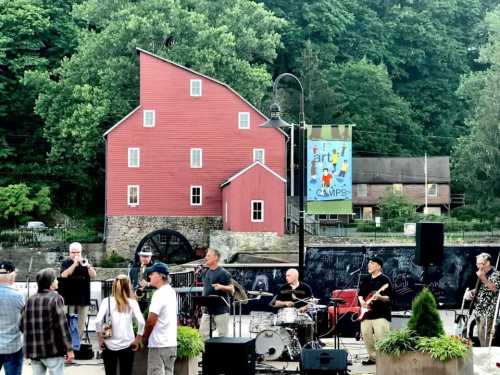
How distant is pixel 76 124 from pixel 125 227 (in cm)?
611

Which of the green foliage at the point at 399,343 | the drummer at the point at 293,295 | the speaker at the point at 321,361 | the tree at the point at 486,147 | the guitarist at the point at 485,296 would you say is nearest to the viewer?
the green foliage at the point at 399,343

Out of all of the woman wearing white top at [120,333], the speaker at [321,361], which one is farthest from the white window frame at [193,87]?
the woman wearing white top at [120,333]

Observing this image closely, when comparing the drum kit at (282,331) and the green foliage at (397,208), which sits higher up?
the green foliage at (397,208)

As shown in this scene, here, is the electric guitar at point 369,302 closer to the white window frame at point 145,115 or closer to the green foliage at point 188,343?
the green foliage at point 188,343

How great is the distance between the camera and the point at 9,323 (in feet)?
35.6

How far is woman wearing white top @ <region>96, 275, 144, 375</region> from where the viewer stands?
10695mm

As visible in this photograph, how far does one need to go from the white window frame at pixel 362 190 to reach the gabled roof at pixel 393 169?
1.69 ft

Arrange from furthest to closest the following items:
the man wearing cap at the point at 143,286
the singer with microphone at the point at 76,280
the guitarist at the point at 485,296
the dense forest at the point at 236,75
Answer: the dense forest at the point at 236,75 → the singer with microphone at the point at 76,280 → the man wearing cap at the point at 143,286 → the guitarist at the point at 485,296

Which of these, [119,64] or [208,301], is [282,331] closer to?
[208,301]

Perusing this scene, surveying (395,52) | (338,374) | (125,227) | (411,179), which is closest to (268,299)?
(338,374)

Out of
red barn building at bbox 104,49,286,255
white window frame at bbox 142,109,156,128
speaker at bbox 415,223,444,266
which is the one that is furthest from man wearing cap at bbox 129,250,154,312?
white window frame at bbox 142,109,156,128

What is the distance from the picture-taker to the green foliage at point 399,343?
12078mm

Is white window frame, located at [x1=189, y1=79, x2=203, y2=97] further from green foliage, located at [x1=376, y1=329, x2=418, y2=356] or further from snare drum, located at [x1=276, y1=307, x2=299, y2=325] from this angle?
green foliage, located at [x1=376, y1=329, x2=418, y2=356]

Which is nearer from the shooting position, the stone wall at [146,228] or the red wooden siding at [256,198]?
the red wooden siding at [256,198]
